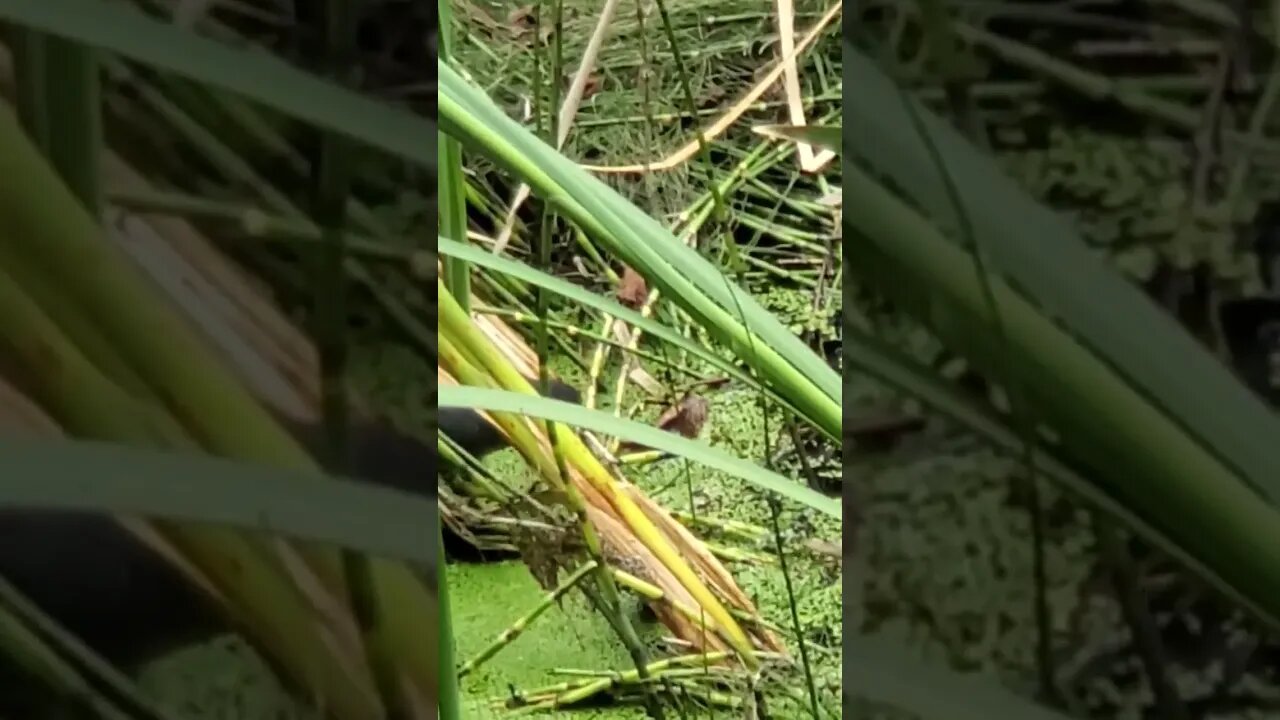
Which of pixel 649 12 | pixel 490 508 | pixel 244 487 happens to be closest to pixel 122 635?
pixel 244 487

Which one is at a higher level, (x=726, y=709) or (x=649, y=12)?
(x=649, y=12)

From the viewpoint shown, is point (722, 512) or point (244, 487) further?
point (722, 512)

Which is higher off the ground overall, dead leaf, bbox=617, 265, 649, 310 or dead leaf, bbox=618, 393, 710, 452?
dead leaf, bbox=617, 265, 649, 310

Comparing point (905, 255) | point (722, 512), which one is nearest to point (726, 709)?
point (722, 512)

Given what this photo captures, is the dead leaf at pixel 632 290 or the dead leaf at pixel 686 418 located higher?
the dead leaf at pixel 632 290

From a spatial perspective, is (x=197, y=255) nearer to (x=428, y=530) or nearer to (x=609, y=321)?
(x=428, y=530)

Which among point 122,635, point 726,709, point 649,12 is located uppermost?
point 649,12

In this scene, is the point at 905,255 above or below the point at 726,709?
above

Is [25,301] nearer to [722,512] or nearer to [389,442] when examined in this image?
[389,442]

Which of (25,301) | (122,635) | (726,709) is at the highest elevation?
(25,301)
